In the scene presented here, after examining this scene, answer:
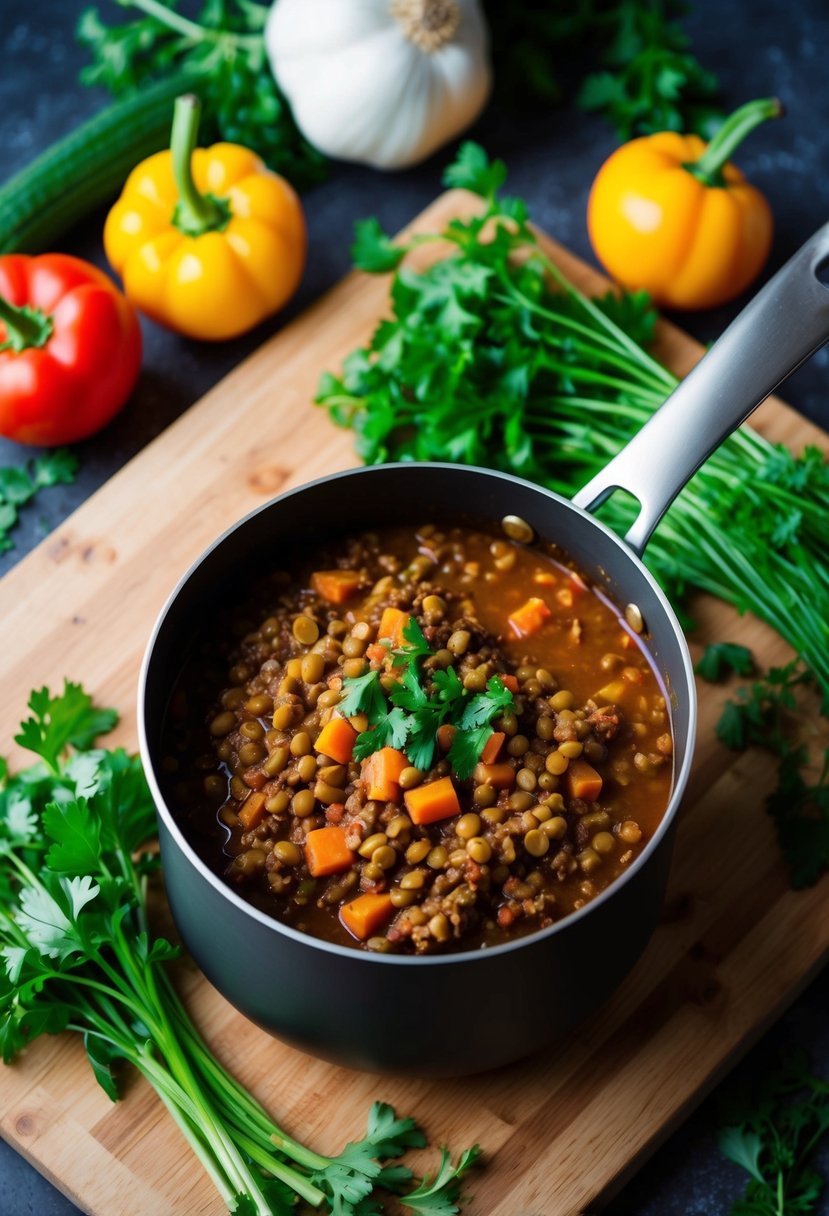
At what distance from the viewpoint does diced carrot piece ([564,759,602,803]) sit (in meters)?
2.84

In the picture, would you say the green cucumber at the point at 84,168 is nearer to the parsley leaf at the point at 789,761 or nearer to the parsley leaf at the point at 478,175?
the parsley leaf at the point at 478,175

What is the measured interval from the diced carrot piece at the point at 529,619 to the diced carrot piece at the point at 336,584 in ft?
1.18

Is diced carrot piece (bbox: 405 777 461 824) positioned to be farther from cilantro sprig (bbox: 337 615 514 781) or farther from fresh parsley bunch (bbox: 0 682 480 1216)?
fresh parsley bunch (bbox: 0 682 480 1216)

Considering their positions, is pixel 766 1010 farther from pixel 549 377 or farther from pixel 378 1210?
pixel 549 377

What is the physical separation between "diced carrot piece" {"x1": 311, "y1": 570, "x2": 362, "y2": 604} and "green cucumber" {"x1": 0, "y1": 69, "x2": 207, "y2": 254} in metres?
1.61

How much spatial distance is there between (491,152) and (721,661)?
6.36 ft

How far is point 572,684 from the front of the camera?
307 cm

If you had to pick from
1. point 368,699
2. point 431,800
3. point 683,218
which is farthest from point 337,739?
point 683,218

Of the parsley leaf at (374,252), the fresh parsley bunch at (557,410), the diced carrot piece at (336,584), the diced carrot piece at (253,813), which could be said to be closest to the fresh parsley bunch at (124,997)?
the diced carrot piece at (253,813)

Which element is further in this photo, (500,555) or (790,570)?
(790,570)

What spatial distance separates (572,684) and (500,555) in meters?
0.37

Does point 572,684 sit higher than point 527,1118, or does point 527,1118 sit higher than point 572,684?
point 572,684

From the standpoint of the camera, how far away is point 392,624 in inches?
118

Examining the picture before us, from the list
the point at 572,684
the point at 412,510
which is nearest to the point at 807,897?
the point at 572,684
